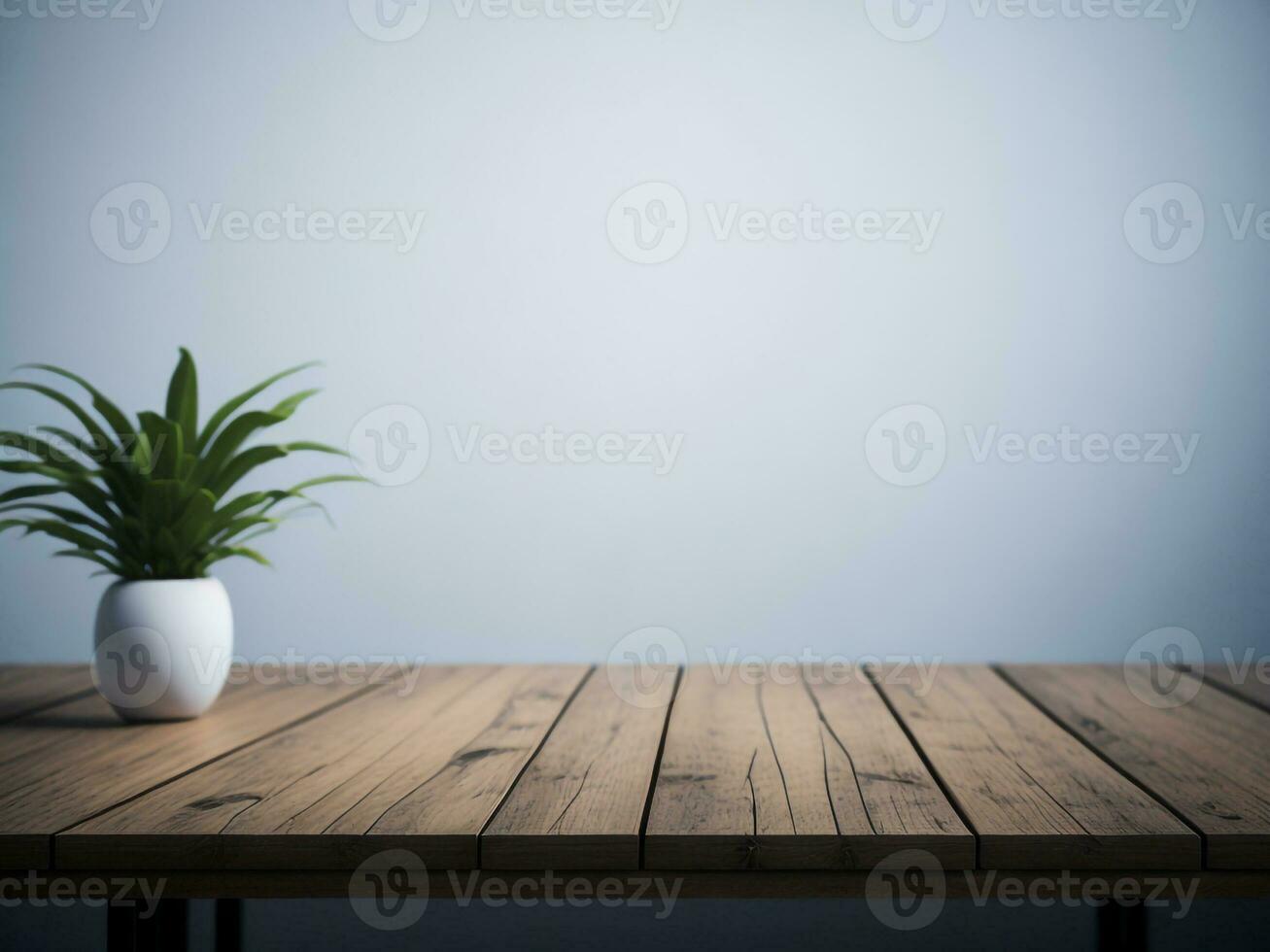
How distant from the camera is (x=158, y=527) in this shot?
1317mm

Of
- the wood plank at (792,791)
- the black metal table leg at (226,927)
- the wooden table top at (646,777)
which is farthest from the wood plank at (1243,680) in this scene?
the black metal table leg at (226,927)

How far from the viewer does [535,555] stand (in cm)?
191

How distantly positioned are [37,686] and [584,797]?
103 cm

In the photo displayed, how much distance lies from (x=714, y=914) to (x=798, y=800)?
920 mm

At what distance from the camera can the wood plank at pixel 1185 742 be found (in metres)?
0.91

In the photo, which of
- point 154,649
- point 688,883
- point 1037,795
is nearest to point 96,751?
point 154,649

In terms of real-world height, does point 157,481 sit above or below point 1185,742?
above

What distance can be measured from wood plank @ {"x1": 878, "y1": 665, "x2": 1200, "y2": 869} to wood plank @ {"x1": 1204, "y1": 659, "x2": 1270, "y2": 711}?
33 centimetres

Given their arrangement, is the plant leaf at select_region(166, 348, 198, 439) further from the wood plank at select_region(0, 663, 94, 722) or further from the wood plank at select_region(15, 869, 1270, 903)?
the wood plank at select_region(15, 869, 1270, 903)

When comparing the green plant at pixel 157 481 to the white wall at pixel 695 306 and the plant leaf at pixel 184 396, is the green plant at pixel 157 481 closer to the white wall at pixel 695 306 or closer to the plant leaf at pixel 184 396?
the plant leaf at pixel 184 396

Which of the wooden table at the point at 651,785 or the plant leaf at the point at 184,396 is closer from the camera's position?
the wooden table at the point at 651,785

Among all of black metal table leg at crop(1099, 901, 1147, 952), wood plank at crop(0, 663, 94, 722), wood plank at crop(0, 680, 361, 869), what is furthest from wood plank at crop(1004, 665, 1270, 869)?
wood plank at crop(0, 663, 94, 722)

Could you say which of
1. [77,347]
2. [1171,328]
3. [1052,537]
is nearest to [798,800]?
[1052,537]

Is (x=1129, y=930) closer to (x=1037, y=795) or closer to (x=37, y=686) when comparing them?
(x=1037, y=795)
